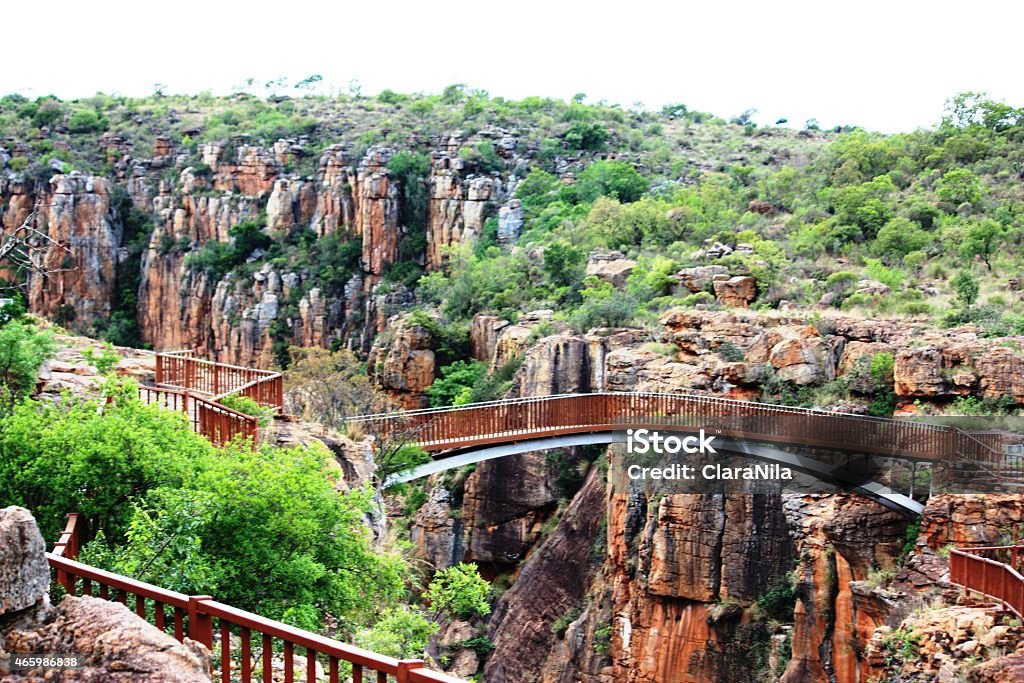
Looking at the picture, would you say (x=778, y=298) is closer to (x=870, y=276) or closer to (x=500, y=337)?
(x=870, y=276)

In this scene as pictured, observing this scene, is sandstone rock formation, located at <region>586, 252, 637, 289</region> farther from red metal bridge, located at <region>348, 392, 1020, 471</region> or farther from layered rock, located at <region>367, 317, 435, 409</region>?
red metal bridge, located at <region>348, 392, 1020, 471</region>

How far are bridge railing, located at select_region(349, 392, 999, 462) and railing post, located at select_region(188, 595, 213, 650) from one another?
41.7ft

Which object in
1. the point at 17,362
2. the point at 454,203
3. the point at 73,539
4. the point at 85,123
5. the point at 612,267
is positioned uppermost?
the point at 85,123

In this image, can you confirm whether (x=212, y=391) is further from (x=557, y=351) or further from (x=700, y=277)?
(x=700, y=277)

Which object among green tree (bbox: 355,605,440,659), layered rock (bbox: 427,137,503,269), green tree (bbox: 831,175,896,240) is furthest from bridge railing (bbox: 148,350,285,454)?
layered rock (bbox: 427,137,503,269)

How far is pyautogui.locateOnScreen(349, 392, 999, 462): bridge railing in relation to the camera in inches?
677

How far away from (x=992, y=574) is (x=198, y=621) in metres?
10.1

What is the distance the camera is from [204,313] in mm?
56656

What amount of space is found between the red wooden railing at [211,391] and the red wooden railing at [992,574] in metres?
7.94

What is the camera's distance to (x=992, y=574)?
42.3 ft

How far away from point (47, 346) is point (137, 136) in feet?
170

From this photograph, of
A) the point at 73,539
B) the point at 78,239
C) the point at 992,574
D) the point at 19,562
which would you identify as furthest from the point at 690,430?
the point at 78,239

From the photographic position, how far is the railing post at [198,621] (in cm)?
541

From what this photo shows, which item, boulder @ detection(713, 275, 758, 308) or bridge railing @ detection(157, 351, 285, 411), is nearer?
bridge railing @ detection(157, 351, 285, 411)
